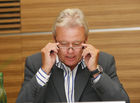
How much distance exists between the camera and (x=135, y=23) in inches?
121

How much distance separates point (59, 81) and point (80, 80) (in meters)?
0.15

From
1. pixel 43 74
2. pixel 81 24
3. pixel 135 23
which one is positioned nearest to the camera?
A: pixel 43 74

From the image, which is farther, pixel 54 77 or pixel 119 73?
pixel 119 73

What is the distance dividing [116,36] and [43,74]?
4.89ft

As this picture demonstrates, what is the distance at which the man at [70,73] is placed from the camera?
71.5 inches

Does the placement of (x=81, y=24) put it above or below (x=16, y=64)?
above

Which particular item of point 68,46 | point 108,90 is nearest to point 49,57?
point 68,46

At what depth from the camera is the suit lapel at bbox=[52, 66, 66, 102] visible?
1.88 m

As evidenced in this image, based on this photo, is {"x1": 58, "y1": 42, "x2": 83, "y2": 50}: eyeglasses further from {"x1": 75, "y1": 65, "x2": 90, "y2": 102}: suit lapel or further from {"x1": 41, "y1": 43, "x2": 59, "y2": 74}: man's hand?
{"x1": 75, "y1": 65, "x2": 90, "y2": 102}: suit lapel

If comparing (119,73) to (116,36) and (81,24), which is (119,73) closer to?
(116,36)

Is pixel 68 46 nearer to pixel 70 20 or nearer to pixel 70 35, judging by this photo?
pixel 70 35

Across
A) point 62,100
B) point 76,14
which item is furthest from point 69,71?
point 76,14

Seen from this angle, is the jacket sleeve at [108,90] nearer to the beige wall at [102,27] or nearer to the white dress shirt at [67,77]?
the white dress shirt at [67,77]

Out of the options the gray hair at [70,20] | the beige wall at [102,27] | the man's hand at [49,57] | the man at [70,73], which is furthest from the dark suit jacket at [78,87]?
the beige wall at [102,27]
